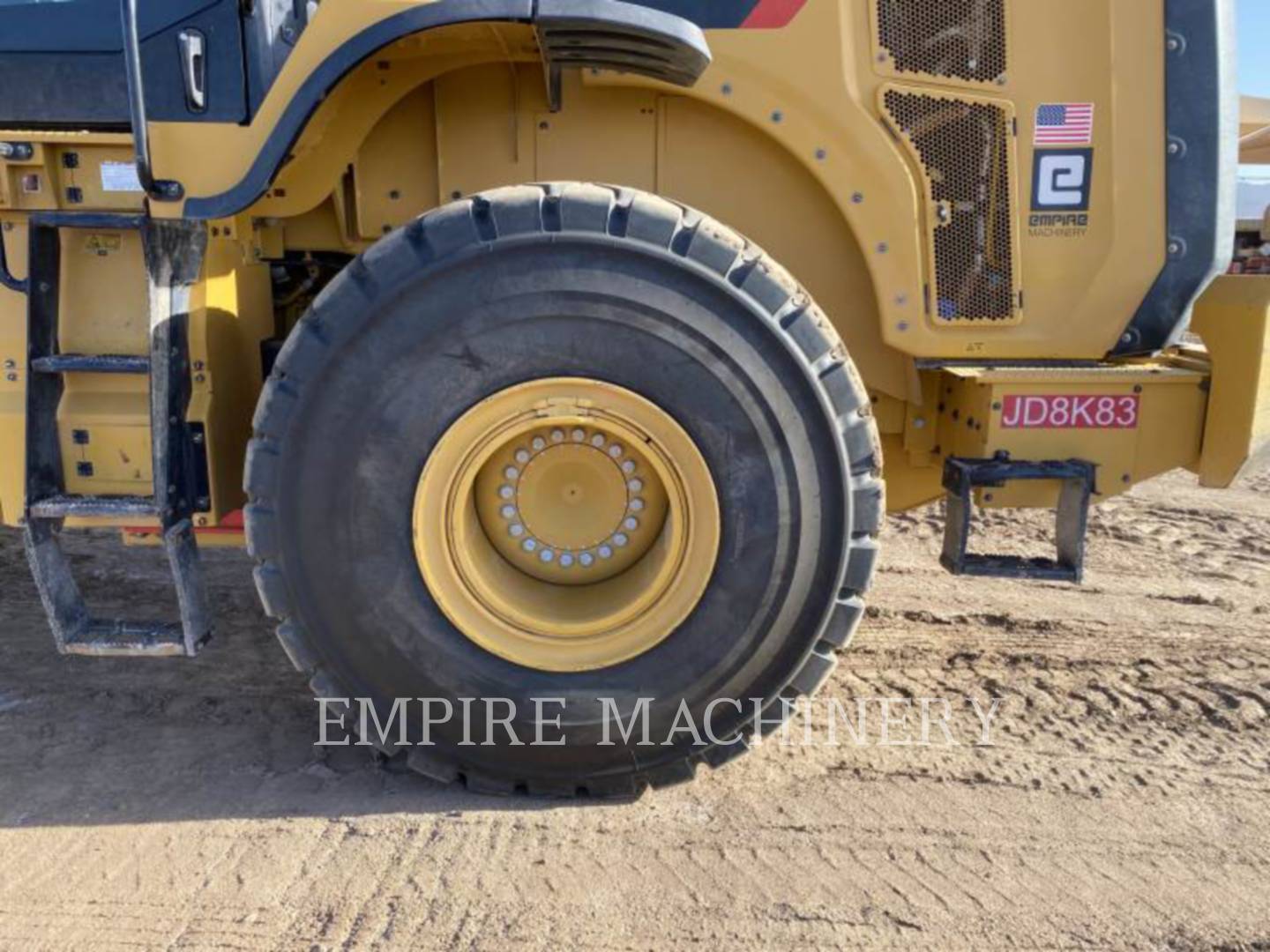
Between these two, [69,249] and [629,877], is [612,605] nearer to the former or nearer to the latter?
[629,877]

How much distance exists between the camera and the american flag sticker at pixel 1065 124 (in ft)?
9.53

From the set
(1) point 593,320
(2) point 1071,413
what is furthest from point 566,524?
(2) point 1071,413

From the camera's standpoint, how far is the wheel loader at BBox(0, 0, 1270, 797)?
2.51 m

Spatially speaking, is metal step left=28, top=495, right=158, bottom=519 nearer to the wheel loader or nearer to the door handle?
the wheel loader

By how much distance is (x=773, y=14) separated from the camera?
2781 mm

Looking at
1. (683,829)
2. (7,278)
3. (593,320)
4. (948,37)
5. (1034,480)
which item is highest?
(948,37)

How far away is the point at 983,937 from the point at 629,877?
84 cm

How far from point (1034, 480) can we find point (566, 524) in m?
1.48

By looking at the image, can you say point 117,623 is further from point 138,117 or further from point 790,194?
point 790,194

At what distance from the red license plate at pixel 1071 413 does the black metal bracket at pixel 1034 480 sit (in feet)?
0.38

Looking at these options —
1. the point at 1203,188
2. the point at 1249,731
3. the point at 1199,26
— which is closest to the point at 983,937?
the point at 1249,731

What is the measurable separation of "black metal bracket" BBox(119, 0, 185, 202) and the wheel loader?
1 centimetres

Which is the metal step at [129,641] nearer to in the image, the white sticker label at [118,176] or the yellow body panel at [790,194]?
the yellow body panel at [790,194]

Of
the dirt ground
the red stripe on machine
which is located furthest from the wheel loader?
the dirt ground
